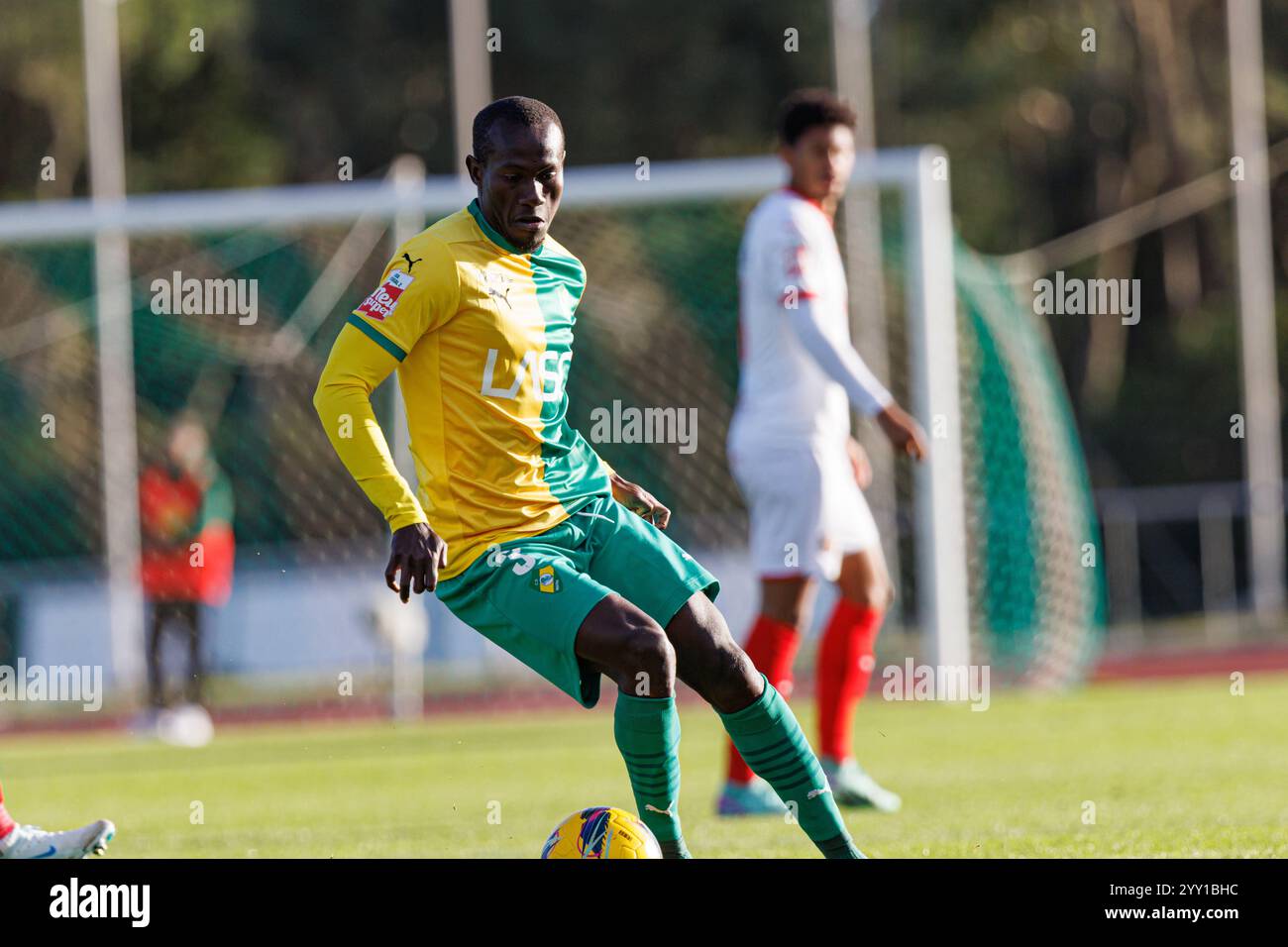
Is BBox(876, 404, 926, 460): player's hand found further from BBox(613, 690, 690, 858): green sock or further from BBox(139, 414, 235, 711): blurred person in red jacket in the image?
BBox(139, 414, 235, 711): blurred person in red jacket

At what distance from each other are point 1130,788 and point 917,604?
1472 centimetres

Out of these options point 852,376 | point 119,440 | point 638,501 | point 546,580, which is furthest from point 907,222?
point 546,580

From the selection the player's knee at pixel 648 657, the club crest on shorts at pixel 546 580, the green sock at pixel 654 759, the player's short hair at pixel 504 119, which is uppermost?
the player's short hair at pixel 504 119

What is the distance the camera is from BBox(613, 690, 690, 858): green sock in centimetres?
472

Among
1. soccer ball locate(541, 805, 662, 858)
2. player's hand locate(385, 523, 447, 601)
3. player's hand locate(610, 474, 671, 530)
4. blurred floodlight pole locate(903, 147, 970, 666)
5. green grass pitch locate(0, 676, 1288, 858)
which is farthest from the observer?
blurred floodlight pole locate(903, 147, 970, 666)

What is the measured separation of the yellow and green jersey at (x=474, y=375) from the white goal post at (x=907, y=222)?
23.6 feet

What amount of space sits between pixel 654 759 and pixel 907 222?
28.7 ft

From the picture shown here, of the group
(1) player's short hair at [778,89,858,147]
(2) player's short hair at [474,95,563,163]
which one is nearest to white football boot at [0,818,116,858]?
(2) player's short hair at [474,95,563,163]

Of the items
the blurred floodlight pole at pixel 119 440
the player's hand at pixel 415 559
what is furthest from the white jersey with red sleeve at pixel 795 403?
the blurred floodlight pole at pixel 119 440

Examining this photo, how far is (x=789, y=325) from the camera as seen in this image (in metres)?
7.21

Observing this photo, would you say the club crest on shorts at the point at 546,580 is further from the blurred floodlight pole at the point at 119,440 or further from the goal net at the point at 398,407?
the blurred floodlight pole at the point at 119,440

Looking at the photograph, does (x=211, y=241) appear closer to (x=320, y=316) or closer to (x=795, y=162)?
(x=320, y=316)

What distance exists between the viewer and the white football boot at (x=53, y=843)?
17.6 ft

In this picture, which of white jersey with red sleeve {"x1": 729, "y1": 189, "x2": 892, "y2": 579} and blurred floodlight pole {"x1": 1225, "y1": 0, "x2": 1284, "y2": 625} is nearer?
white jersey with red sleeve {"x1": 729, "y1": 189, "x2": 892, "y2": 579}
